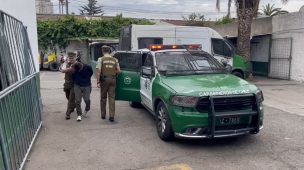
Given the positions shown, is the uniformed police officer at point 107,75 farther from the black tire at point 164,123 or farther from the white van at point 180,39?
the white van at point 180,39

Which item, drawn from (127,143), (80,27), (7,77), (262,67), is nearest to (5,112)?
(7,77)

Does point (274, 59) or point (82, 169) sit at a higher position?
point (274, 59)

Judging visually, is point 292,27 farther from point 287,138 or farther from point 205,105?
point 205,105

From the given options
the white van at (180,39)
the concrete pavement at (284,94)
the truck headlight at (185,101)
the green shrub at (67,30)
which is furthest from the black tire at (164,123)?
the green shrub at (67,30)

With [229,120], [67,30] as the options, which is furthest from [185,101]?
[67,30]

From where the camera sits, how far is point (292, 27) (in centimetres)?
1412

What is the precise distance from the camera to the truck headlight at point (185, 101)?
502 cm

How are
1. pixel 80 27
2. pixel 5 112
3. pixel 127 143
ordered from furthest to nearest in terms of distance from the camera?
pixel 80 27
pixel 127 143
pixel 5 112

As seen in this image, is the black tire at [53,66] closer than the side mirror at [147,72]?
No

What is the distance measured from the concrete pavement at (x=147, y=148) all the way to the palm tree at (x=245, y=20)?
289 inches

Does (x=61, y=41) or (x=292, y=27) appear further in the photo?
(x=61, y=41)

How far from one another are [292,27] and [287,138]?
9919mm

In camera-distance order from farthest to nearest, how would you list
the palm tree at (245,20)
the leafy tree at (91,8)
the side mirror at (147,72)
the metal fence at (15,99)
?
1. the leafy tree at (91,8)
2. the palm tree at (245,20)
3. the side mirror at (147,72)
4. the metal fence at (15,99)

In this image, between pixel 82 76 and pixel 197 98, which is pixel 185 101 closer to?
pixel 197 98
